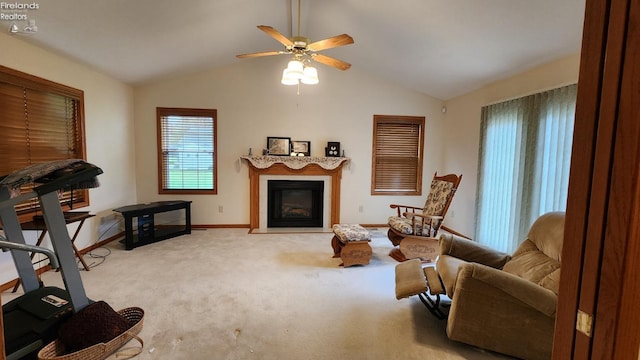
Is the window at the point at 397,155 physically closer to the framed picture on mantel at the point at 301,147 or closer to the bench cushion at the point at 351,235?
the framed picture on mantel at the point at 301,147

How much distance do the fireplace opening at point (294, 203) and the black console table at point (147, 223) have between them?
1.41 meters

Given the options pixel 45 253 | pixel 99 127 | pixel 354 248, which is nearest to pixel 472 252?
pixel 354 248

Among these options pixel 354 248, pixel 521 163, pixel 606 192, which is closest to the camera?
pixel 606 192

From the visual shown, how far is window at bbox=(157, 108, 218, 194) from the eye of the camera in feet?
16.3

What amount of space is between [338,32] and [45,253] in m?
3.99

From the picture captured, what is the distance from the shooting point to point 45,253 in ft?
5.64

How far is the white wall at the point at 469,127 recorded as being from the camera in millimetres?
3414

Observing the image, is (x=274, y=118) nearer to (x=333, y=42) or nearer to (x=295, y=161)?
(x=295, y=161)

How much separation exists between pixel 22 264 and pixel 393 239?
151 inches

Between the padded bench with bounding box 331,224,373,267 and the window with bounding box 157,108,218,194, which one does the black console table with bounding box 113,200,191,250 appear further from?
the padded bench with bounding box 331,224,373,267

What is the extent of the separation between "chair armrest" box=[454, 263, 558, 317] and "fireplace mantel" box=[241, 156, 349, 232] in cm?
342

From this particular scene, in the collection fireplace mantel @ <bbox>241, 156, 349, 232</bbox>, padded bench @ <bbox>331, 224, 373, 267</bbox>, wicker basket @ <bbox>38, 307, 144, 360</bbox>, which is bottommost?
wicker basket @ <bbox>38, 307, 144, 360</bbox>

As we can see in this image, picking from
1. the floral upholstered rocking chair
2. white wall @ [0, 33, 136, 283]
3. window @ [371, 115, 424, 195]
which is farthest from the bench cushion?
white wall @ [0, 33, 136, 283]

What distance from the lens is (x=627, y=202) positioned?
1.86 feet
